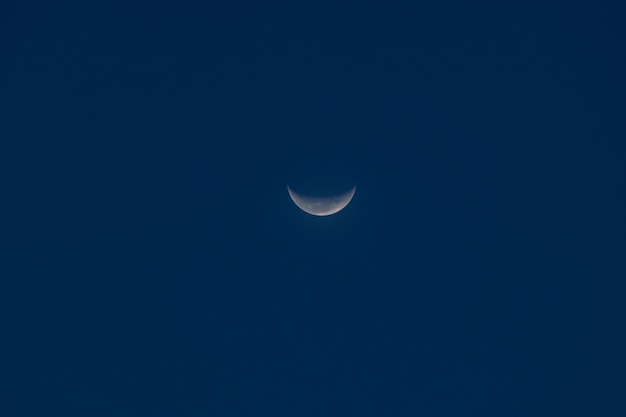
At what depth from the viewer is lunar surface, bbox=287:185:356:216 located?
10250 mm

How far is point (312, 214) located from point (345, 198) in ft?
2.92

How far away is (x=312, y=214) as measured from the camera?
1052cm

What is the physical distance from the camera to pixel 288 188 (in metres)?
10.6

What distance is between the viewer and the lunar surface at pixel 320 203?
10250 mm

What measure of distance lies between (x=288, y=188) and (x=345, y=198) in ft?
4.62

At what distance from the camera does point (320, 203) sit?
10258 mm

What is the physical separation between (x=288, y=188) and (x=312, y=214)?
34.0 inches

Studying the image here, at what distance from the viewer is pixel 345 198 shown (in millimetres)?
10477
